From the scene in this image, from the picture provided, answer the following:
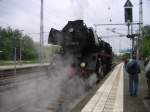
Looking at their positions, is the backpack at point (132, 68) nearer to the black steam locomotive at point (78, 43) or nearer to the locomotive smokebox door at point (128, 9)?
the black steam locomotive at point (78, 43)

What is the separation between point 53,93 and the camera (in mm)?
15758

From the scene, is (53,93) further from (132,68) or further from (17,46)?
(17,46)

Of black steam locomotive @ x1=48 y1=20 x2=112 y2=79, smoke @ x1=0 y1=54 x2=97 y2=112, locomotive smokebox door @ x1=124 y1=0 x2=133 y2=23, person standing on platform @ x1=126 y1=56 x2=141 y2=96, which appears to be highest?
locomotive smokebox door @ x1=124 y1=0 x2=133 y2=23

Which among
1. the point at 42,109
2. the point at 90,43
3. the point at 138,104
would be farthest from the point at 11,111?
the point at 90,43

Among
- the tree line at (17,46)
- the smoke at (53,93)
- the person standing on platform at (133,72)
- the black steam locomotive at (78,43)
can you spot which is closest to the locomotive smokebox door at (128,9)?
the smoke at (53,93)

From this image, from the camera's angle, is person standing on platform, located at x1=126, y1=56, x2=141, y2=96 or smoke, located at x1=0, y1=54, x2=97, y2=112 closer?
smoke, located at x1=0, y1=54, x2=97, y2=112

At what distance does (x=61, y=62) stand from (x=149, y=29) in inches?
3915

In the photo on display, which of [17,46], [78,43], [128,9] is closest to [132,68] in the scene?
[78,43]

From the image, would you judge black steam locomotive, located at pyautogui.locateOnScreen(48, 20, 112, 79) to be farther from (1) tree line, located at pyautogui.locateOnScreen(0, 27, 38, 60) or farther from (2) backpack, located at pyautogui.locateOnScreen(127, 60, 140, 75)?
(1) tree line, located at pyautogui.locateOnScreen(0, 27, 38, 60)

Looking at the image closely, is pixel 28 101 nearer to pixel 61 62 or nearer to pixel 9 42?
pixel 61 62

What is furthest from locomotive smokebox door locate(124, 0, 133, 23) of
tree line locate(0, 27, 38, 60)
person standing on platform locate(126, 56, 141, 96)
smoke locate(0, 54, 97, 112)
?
tree line locate(0, 27, 38, 60)

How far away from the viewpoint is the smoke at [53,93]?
1168 centimetres

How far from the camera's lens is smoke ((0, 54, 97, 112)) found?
1168 centimetres

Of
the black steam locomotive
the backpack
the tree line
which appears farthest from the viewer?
the tree line
